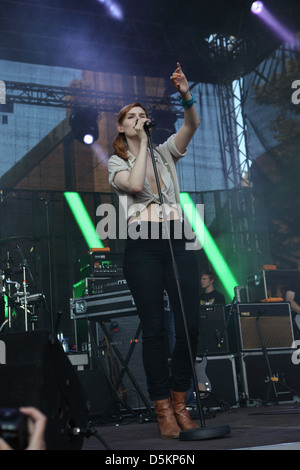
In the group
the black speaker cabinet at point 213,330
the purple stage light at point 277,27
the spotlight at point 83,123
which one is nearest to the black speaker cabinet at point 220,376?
the black speaker cabinet at point 213,330

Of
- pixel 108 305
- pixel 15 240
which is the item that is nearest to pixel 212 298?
pixel 15 240

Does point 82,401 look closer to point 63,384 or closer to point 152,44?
point 63,384

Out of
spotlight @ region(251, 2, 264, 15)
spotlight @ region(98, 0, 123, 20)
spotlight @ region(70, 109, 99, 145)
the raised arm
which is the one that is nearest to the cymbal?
spotlight @ region(70, 109, 99, 145)

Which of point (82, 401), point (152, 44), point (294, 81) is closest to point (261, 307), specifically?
point (82, 401)

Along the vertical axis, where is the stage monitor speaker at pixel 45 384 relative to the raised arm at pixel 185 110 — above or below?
below

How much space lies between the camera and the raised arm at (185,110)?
228cm

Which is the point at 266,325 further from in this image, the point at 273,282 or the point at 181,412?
the point at 181,412

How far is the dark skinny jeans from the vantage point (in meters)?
2.26

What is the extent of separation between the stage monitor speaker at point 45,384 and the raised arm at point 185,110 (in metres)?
1.20

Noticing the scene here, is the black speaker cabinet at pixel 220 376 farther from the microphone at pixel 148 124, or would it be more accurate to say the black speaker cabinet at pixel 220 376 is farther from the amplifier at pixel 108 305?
the microphone at pixel 148 124

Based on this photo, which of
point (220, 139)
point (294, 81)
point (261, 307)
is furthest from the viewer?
point (220, 139)

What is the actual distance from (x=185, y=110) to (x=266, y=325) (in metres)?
3.25

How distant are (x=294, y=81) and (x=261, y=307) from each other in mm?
4543
